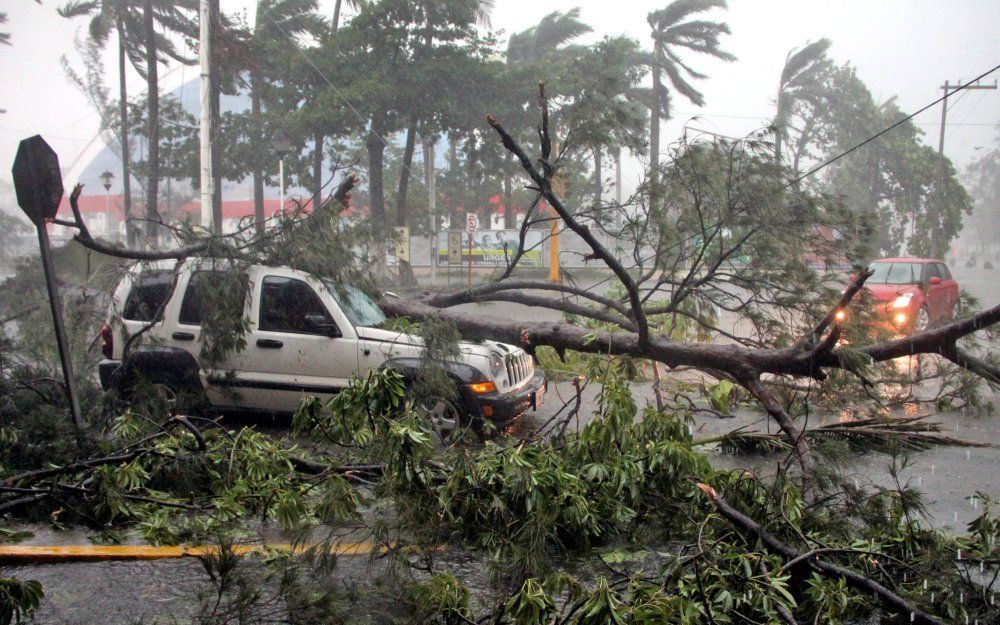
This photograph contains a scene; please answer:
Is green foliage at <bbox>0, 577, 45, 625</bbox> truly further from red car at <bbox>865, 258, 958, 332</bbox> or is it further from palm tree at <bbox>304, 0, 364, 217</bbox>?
palm tree at <bbox>304, 0, 364, 217</bbox>

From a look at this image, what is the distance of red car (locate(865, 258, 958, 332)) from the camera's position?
6.87 metres

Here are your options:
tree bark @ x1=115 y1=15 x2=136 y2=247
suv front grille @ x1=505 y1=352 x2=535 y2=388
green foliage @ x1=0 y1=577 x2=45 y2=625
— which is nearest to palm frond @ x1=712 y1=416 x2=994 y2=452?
suv front grille @ x1=505 y1=352 x2=535 y2=388

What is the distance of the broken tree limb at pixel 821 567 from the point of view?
2.92 m

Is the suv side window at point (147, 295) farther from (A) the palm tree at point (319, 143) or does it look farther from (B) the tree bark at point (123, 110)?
(A) the palm tree at point (319, 143)

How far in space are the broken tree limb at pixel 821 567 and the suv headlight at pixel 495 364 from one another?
3197 millimetres

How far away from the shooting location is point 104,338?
6.79m

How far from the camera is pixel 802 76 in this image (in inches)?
376

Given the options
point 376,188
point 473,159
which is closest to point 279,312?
point 473,159

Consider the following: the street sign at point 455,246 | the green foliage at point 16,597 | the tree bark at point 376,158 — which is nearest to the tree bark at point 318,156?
the tree bark at point 376,158

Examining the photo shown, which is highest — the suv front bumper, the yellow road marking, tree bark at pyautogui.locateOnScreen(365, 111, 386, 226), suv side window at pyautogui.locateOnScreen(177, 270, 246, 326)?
tree bark at pyautogui.locateOnScreen(365, 111, 386, 226)

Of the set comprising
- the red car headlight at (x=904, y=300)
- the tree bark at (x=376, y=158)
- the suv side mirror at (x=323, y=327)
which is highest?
the tree bark at (x=376, y=158)

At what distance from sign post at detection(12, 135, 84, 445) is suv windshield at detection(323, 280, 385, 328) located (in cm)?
208

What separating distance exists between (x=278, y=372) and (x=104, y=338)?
169 cm

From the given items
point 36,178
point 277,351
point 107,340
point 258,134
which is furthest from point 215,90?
point 36,178
